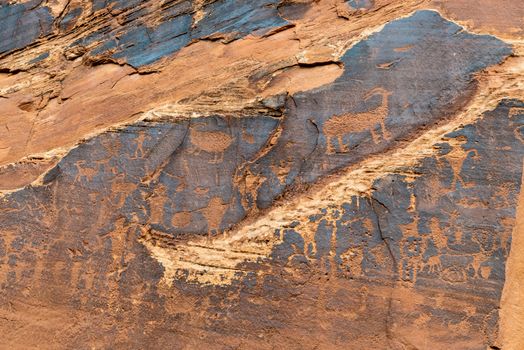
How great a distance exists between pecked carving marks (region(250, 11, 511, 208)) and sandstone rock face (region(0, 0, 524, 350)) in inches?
0.7

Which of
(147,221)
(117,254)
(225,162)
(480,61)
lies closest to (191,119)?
(225,162)

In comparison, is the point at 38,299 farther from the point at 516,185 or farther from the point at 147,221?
the point at 516,185

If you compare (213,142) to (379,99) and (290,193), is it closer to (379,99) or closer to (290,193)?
(290,193)

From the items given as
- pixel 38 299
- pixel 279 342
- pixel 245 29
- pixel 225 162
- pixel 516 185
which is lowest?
pixel 279 342

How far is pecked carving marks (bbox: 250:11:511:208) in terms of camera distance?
4613 millimetres

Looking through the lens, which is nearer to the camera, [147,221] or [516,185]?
[516,185]

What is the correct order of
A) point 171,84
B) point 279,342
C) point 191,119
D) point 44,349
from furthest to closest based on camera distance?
point 171,84
point 191,119
point 44,349
point 279,342

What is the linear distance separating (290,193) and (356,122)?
886mm

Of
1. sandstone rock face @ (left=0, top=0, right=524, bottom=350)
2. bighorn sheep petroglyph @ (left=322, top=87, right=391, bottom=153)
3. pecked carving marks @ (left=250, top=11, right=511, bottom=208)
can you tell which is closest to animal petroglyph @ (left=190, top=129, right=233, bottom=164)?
sandstone rock face @ (left=0, top=0, right=524, bottom=350)

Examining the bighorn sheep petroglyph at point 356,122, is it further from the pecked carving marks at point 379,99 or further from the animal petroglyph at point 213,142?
the animal petroglyph at point 213,142

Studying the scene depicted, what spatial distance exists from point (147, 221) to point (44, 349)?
4.77 feet

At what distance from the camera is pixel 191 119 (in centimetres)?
496

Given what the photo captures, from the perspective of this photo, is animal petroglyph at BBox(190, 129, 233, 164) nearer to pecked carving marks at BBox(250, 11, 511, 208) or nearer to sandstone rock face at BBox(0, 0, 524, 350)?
sandstone rock face at BBox(0, 0, 524, 350)

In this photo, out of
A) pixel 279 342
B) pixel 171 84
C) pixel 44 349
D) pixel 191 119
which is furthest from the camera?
pixel 171 84
